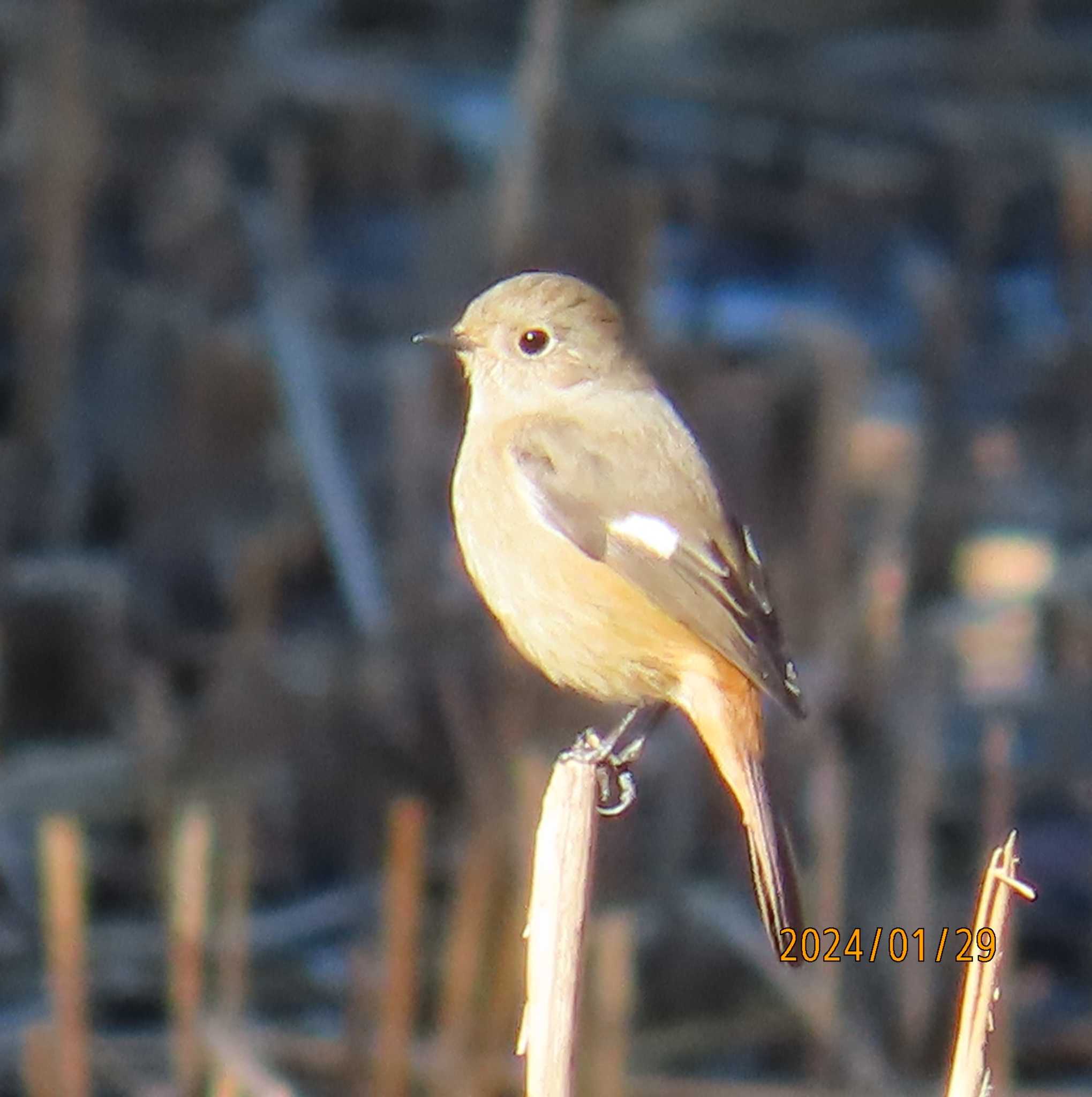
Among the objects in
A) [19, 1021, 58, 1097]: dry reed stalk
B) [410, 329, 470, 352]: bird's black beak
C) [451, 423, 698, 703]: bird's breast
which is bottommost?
[19, 1021, 58, 1097]: dry reed stalk

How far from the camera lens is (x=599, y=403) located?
4293 mm

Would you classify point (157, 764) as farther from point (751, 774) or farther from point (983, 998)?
point (983, 998)

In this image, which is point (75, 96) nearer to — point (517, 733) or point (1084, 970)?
point (517, 733)

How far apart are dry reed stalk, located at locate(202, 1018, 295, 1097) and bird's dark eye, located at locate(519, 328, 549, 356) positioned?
141cm

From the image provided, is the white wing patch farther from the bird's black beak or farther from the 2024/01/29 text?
the 2024/01/29 text

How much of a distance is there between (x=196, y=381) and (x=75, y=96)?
3.21ft

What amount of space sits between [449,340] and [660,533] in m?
0.52

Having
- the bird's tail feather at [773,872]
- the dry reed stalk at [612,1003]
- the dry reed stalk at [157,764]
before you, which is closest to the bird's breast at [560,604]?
the bird's tail feather at [773,872]

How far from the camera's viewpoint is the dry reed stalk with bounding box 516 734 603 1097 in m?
3.33

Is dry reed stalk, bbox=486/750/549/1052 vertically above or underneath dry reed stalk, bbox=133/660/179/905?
underneath

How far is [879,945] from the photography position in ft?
19.9

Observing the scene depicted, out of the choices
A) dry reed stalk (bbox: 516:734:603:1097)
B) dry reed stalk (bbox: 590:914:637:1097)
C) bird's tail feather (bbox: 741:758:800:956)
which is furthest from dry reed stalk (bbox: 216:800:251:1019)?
dry reed stalk (bbox: 516:734:603:1097)

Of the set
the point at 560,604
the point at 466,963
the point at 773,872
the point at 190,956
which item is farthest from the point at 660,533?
the point at 190,956

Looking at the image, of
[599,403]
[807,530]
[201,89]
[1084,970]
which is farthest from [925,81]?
[599,403]
